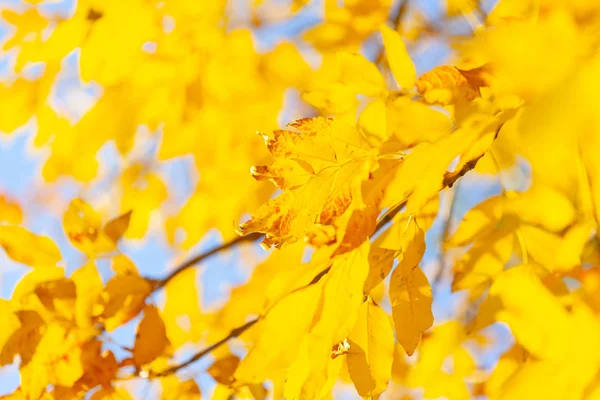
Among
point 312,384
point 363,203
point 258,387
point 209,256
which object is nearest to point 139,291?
point 209,256

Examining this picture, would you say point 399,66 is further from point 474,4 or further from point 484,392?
point 484,392

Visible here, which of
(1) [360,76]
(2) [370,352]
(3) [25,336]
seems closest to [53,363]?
(3) [25,336]

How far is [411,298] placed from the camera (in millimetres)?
579

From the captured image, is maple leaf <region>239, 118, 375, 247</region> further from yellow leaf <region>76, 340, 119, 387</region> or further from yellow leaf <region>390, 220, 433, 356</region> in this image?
yellow leaf <region>76, 340, 119, 387</region>

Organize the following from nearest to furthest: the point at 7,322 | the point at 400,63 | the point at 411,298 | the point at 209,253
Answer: the point at 411,298
the point at 400,63
the point at 7,322
the point at 209,253

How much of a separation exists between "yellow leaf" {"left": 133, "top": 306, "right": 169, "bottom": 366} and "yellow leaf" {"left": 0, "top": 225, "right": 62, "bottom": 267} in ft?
0.55

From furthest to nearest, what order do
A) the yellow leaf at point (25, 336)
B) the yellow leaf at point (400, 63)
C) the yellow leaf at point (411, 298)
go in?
the yellow leaf at point (25, 336), the yellow leaf at point (400, 63), the yellow leaf at point (411, 298)

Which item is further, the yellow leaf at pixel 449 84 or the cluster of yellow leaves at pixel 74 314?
the cluster of yellow leaves at pixel 74 314

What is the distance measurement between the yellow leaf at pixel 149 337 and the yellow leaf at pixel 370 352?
41cm

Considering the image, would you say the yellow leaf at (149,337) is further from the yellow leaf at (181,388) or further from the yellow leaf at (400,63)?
the yellow leaf at (400,63)

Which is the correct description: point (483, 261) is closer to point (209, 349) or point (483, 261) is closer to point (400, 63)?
point (400, 63)

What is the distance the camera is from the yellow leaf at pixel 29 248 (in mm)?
854

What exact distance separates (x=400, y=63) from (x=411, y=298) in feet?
1.00

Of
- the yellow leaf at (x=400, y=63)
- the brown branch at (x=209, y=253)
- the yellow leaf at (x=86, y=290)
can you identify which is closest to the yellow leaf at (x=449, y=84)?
the yellow leaf at (x=400, y=63)
